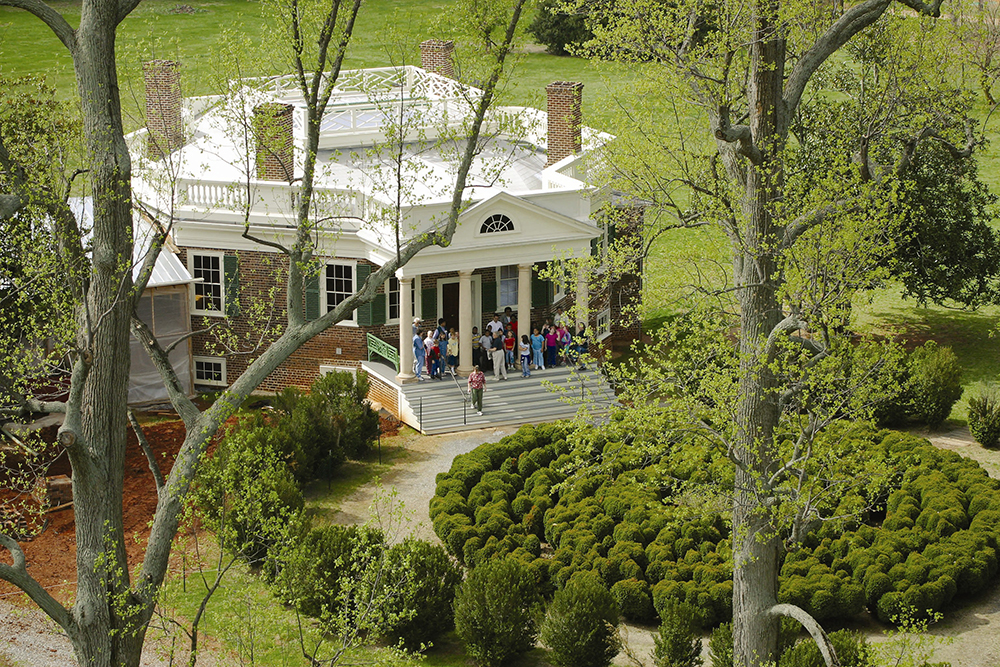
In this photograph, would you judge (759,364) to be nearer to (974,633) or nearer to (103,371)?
(974,633)

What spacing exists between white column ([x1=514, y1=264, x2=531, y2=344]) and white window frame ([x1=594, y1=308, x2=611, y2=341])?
9.86 ft

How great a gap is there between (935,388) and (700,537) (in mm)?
9372

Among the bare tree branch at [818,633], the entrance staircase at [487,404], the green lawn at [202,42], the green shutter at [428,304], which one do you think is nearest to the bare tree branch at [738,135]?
the bare tree branch at [818,633]

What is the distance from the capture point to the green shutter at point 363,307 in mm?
29562

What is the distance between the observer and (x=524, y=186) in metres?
32.2

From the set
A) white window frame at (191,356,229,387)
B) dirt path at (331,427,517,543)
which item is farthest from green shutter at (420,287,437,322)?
white window frame at (191,356,229,387)

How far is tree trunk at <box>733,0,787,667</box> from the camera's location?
16.0m

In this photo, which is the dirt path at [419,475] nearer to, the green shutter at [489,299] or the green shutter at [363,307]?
the green shutter at [363,307]

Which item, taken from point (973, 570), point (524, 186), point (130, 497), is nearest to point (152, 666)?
point (130, 497)

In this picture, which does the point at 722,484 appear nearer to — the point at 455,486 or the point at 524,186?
the point at 455,486

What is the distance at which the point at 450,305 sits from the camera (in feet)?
102

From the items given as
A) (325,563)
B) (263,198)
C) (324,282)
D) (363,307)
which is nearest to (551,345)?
(363,307)

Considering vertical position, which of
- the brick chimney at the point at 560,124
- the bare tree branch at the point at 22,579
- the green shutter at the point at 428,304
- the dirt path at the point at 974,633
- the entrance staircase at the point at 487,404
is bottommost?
the dirt path at the point at 974,633

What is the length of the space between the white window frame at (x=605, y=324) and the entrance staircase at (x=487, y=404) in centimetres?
328
